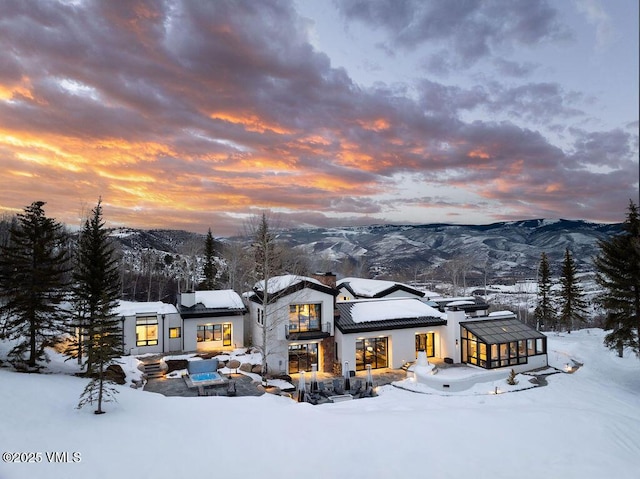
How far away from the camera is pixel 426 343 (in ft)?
85.3

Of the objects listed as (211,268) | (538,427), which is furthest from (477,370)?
(211,268)

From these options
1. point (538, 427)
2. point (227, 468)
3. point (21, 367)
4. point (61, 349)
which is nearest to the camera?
point (227, 468)

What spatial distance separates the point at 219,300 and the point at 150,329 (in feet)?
16.5

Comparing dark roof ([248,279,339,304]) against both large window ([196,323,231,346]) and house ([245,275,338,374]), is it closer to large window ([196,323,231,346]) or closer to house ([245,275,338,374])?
house ([245,275,338,374])

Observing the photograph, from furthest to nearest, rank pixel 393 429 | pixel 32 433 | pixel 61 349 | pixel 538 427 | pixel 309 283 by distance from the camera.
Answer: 1. pixel 309 283
2. pixel 61 349
3. pixel 538 427
4. pixel 393 429
5. pixel 32 433

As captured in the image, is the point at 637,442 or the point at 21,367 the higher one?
the point at 21,367

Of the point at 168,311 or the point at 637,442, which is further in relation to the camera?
the point at 168,311

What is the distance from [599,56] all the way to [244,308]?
25.6 meters

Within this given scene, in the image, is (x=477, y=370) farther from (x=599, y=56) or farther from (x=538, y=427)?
(x=599, y=56)

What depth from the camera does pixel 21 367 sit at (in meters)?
16.6

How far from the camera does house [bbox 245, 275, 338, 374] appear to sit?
2295 centimetres

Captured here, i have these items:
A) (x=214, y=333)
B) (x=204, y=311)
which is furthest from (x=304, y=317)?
(x=204, y=311)

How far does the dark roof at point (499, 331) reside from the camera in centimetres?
2384

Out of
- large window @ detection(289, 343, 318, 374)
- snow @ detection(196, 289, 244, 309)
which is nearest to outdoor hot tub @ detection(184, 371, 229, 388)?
large window @ detection(289, 343, 318, 374)
